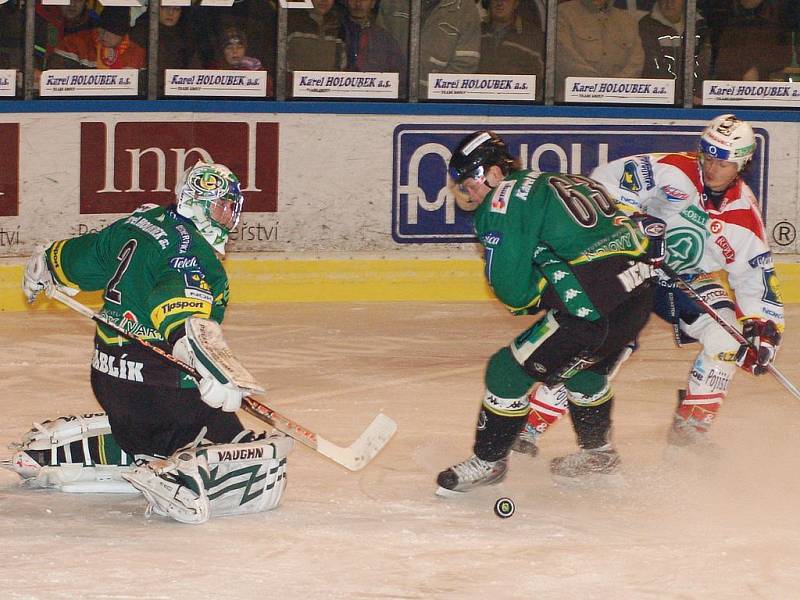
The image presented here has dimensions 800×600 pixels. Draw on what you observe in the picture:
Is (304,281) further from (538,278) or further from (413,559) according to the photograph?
(413,559)

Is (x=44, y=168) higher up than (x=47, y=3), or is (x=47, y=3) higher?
(x=47, y=3)

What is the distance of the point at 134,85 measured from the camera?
28.5 ft

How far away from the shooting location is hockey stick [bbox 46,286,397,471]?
468 centimetres

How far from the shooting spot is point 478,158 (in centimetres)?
487

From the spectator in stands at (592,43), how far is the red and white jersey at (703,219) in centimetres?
351

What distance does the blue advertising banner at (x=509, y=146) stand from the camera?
887cm

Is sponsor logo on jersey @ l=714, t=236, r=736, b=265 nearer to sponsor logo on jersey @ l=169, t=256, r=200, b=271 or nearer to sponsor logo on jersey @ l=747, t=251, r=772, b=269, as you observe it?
sponsor logo on jersey @ l=747, t=251, r=772, b=269

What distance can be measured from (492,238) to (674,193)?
123 centimetres

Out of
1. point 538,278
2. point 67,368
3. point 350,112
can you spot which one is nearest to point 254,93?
point 350,112

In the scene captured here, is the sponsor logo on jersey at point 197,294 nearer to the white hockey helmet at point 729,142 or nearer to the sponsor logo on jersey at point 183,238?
the sponsor logo on jersey at point 183,238

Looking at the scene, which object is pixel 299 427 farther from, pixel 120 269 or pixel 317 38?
pixel 317 38

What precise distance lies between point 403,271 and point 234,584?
16.0 feet

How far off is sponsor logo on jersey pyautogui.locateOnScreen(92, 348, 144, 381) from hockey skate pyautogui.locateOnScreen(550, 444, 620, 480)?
1.55 meters

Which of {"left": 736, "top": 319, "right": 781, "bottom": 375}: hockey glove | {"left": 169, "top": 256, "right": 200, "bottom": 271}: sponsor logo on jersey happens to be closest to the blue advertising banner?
{"left": 736, "top": 319, "right": 781, "bottom": 375}: hockey glove
